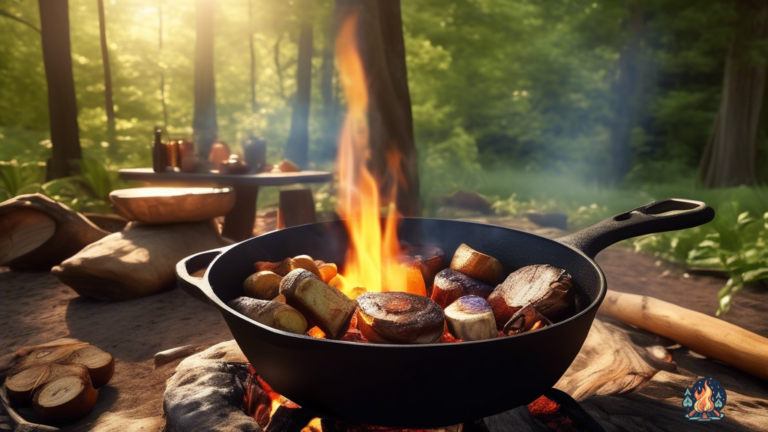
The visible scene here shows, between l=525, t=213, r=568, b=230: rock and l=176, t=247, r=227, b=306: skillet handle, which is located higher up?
l=176, t=247, r=227, b=306: skillet handle

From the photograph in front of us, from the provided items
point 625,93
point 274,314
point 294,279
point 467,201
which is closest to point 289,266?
point 294,279

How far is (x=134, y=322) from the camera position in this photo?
3.17 m

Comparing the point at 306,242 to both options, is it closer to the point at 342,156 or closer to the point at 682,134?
the point at 342,156

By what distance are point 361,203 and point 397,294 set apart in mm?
1673

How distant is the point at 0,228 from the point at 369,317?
4616 mm

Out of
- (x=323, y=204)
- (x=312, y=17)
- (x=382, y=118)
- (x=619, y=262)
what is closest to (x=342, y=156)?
(x=382, y=118)

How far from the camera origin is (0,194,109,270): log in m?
4.27

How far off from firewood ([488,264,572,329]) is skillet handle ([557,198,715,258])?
0.54 ft

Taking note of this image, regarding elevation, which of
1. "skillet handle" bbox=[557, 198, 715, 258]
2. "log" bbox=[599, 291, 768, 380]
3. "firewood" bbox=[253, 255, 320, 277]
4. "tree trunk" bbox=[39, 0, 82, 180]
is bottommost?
"log" bbox=[599, 291, 768, 380]

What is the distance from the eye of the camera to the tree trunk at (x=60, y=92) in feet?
22.6

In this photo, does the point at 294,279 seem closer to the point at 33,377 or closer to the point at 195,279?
the point at 195,279

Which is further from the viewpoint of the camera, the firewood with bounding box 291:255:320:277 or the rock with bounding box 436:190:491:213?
the rock with bounding box 436:190:491:213

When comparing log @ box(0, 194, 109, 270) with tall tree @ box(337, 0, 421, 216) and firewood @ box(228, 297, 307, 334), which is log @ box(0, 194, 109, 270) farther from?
firewood @ box(228, 297, 307, 334)
